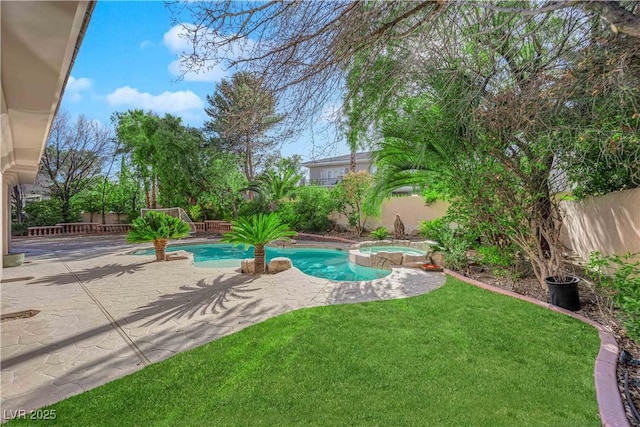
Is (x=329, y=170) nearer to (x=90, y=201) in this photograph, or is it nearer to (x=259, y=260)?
(x=90, y=201)

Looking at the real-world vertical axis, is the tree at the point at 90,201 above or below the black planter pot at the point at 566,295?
above

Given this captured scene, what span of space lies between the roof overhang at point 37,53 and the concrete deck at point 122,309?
2.95 m

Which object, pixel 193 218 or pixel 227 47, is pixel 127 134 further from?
pixel 227 47

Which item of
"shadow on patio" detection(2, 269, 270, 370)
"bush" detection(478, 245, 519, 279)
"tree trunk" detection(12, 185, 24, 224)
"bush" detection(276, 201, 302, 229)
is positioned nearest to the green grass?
"shadow on patio" detection(2, 269, 270, 370)

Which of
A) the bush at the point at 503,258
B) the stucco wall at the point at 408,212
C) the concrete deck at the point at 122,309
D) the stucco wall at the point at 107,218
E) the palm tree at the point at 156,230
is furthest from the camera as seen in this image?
the stucco wall at the point at 107,218

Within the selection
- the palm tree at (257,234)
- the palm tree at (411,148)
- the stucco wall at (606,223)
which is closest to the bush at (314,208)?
the palm tree at (411,148)

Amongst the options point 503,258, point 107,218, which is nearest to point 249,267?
point 503,258

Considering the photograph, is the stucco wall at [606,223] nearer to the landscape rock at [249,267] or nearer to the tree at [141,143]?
the landscape rock at [249,267]

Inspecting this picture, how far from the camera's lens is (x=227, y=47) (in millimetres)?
4160

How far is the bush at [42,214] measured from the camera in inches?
715

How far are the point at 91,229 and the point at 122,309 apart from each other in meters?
17.1

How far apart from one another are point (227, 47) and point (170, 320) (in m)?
4.09

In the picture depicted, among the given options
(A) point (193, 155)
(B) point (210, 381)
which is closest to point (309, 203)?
(A) point (193, 155)

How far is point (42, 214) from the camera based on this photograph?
59.8 ft
